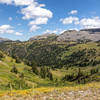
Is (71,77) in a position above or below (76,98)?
below

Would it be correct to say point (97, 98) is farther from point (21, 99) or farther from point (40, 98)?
point (21, 99)

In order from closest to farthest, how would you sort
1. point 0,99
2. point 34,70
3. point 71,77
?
point 0,99 → point 34,70 → point 71,77

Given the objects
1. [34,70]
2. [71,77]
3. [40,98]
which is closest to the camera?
[40,98]

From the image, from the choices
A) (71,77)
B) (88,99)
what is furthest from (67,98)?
(71,77)

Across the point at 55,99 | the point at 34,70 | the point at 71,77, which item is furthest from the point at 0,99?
the point at 71,77

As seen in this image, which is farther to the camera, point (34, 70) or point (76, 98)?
point (34, 70)

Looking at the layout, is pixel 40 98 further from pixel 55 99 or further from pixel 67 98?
pixel 67 98

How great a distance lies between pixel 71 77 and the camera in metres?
199

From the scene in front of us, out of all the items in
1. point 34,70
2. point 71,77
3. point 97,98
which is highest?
point 97,98

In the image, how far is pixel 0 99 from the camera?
13.2 meters

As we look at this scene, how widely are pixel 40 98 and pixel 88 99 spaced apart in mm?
4869

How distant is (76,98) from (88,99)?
1196 mm

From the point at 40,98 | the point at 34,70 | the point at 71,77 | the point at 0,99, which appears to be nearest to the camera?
the point at 0,99

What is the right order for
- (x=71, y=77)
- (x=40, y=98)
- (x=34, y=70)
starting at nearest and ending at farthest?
(x=40, y=98) → (x=34, y=70) → (x=71, y=77)
